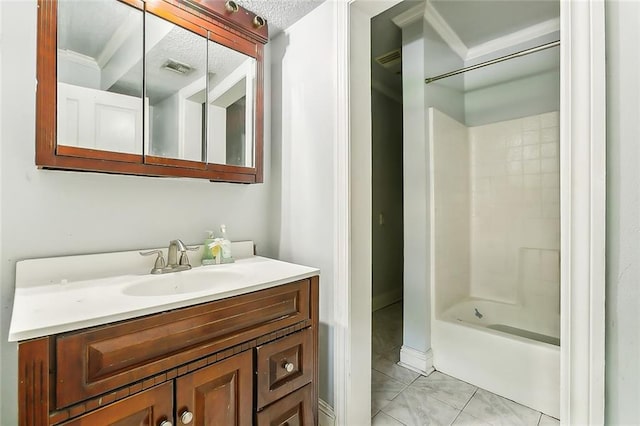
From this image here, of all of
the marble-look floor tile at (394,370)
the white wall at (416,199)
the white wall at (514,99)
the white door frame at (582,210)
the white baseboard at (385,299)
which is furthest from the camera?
the white baseboard at (385,299)

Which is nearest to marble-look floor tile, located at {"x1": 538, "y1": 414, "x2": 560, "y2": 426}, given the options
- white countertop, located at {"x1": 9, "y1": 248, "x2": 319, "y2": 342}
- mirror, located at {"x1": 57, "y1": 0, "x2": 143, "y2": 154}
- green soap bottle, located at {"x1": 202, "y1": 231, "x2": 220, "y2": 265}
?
white countertop, located at {"x1": 9, "y1": 248, "x2": 319, "y2": 342}

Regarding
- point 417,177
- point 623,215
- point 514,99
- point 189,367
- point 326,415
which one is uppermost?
point 514,99

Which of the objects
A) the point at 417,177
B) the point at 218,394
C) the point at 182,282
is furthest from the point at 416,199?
the point at 218,394

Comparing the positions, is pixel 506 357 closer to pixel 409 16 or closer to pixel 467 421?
pixel 467 421

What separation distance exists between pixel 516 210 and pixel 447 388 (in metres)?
1.60

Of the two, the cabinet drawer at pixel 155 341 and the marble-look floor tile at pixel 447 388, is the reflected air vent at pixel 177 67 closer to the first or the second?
the cabinet drawer at pixel 155 341

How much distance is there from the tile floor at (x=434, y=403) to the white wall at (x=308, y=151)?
1.49 ft

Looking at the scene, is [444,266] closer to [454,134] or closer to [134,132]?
[454,134]

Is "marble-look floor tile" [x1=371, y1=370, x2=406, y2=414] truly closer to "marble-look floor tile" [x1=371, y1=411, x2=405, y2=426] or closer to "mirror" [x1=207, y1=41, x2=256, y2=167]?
"marble-look floor tile" [x1=371, y1=411, x2=405, y2=426]

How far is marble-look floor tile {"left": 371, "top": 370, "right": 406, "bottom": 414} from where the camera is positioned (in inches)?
65.2

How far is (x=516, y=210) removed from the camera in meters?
2.49

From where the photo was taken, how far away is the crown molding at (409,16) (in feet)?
6.37

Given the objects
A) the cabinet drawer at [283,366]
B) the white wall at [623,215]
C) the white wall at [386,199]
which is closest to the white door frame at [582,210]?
the white wall at [623,215]

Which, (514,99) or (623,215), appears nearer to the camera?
(623,215)
